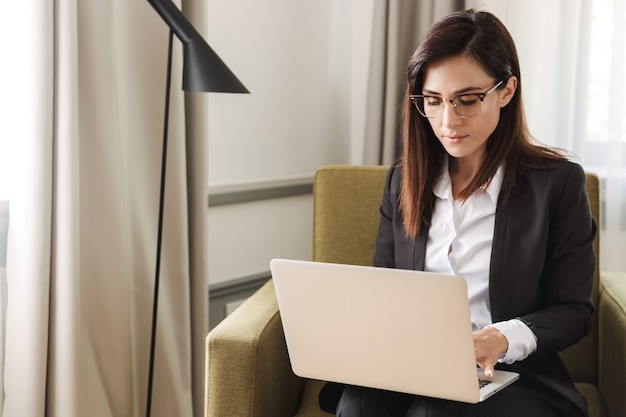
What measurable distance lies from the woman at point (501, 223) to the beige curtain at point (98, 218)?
67 cm

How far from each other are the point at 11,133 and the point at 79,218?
0.79ft

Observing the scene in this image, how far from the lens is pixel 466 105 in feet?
4.95

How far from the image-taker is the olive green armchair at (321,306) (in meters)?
1.46

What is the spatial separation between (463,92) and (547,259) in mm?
360

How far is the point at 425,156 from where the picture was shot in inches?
65.6

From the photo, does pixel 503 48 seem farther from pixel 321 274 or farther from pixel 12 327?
pixel 12 327

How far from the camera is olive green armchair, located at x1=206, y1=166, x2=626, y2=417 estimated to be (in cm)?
146

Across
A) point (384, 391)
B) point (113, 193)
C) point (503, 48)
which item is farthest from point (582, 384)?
point (113, 193)

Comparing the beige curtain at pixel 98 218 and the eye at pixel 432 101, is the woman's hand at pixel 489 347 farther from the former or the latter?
the beige curtain at pixel 98 218

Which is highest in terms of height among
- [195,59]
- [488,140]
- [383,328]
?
[195,59]

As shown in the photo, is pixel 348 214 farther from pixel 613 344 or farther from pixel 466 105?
pixel 613 344

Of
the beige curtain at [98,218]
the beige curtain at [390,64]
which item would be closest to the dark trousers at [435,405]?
the beige curtain at [98,218]

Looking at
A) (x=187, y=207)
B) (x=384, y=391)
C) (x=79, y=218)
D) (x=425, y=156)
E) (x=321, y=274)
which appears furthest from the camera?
(x=187, y=207)

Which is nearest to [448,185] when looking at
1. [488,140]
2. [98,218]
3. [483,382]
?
[488,140]
